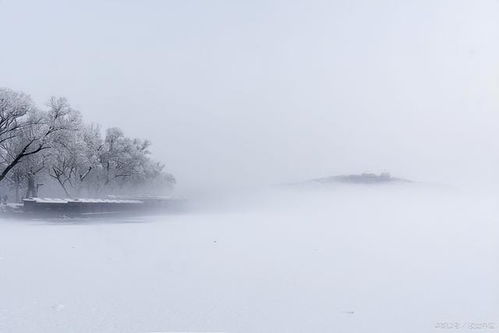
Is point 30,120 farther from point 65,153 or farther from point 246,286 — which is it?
point 246,286

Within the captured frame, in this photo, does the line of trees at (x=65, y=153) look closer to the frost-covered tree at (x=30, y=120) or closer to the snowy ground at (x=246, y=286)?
the frost-covered tree at (x=30, y=120)

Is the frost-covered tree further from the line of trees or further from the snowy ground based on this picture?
the snowy ground

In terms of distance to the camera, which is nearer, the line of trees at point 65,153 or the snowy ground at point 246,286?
the snowy ground at point 246,286

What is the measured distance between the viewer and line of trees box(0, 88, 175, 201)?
38.7 meters

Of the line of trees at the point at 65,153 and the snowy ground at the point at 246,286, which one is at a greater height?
the line of trees at the point at 65,153

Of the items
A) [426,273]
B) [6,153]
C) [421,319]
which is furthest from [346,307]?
[6,153]

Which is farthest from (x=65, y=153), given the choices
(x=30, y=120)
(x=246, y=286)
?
(x=246, y=286)

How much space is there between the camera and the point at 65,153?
42062mm

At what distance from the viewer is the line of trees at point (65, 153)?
38719 millimetres

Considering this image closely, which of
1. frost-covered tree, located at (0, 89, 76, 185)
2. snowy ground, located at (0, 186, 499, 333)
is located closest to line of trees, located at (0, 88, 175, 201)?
frost-covered tree, located at (0, 89, 76, 185)

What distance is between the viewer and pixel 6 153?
4962cm

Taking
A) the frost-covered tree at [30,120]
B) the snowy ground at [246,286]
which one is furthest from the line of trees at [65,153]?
the snowy ground at [246,286]

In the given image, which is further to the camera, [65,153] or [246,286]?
[65,153]

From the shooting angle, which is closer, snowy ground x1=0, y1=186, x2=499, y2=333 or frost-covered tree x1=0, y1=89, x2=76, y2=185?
snowy ground x1=0, y1=186, x2=499, y2=333
